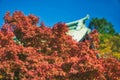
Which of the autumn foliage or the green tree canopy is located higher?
the green tree canopy

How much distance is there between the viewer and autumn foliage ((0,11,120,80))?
61.4 feet

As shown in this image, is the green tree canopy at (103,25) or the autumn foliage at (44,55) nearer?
the autumn foliage at (44,55)

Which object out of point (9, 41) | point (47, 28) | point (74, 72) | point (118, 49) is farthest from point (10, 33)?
point (118, 49)

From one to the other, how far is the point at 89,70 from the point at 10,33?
18.1ft

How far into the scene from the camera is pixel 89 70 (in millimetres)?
18375

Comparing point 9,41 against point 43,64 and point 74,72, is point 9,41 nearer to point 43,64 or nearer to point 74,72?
point 43,64

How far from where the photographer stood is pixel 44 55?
21.0 metres

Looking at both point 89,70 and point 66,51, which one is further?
point 66,51

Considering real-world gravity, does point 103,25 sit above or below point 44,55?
above

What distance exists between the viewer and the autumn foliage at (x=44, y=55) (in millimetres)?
18703

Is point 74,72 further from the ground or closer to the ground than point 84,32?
closer to the ground

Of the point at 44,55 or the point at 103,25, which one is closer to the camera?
the point at 44,55

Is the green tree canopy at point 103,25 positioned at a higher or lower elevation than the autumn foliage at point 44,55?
higher

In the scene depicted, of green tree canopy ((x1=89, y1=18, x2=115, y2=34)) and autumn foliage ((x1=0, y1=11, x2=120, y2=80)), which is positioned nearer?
autumn foliage ((x1=0, y1=11, x2=120, y2=80))
